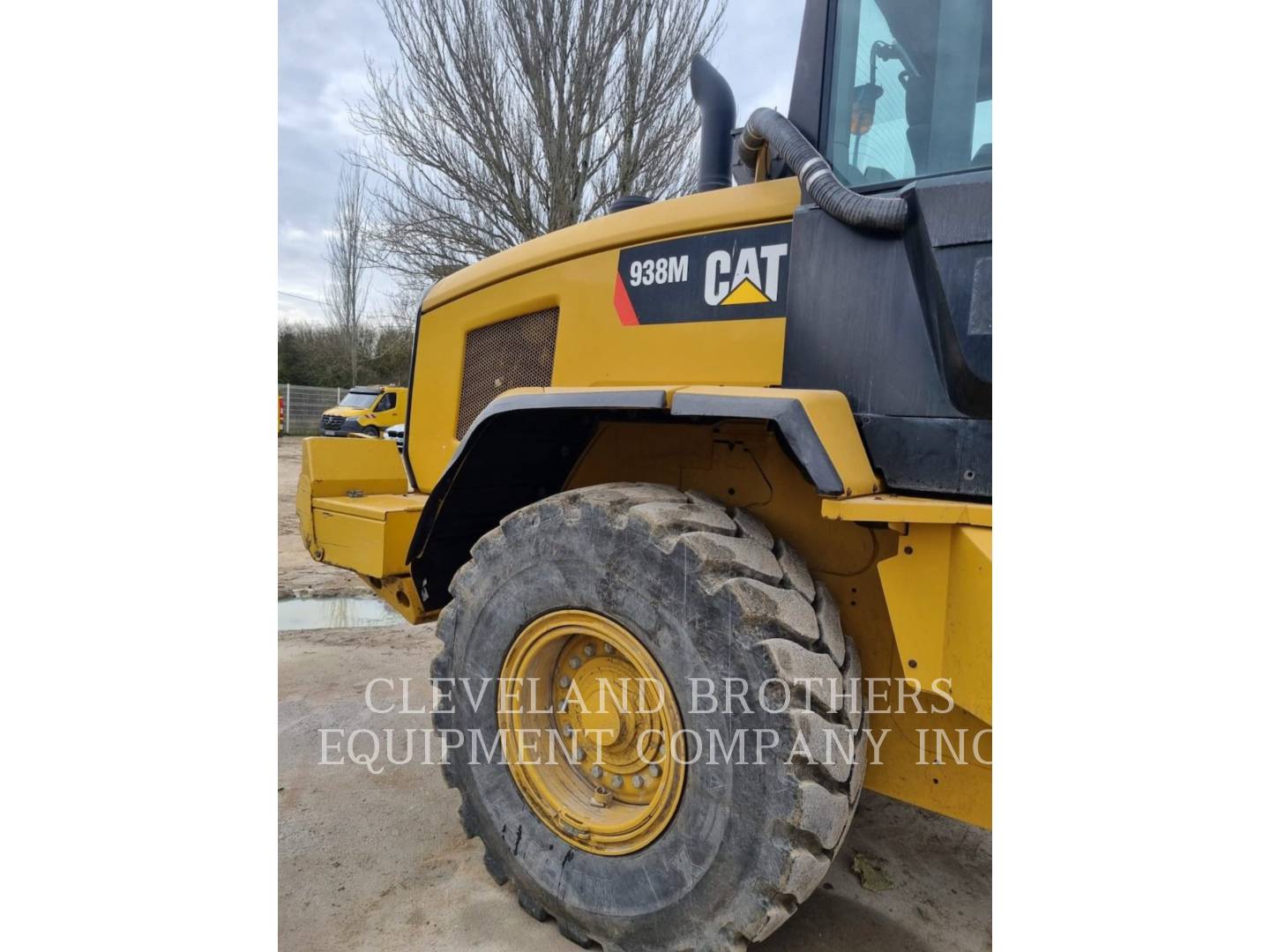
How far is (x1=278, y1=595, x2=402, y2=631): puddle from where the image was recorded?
215 inches

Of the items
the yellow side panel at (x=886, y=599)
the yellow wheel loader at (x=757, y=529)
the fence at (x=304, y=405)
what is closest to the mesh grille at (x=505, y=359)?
the yellow wheel loader at (x=757, y=529)

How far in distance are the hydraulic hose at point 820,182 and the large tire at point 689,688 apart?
0.79 metres

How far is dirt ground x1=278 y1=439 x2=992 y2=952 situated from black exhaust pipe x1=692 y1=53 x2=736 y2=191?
2.30m

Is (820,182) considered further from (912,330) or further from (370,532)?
(370,532)

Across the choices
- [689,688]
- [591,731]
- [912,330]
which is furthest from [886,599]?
[591,731]

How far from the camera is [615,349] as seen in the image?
2.41m

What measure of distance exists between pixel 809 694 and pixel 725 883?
1.65 feet

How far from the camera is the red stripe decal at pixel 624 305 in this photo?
7.77 feet

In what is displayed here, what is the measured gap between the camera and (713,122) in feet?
7.82

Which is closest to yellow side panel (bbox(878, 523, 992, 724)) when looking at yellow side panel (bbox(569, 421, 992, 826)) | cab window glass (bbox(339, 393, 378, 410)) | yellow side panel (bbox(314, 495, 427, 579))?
yellow side panel (bbox(569, 421, 992, 826))

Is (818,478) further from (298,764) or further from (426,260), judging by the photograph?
(426,260)

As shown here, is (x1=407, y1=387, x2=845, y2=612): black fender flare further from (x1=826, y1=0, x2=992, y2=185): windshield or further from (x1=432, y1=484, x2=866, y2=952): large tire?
(x1=826, y1=0, x2=992, y2=185): windshield

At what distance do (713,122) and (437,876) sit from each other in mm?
2574

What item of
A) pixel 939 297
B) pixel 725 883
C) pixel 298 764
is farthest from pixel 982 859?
pixel 298 764
